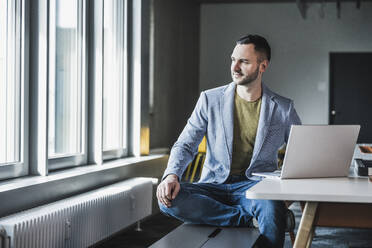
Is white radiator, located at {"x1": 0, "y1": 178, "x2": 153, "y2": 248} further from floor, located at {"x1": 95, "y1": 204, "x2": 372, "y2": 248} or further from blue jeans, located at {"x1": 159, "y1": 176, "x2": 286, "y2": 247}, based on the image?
blue jeans, located at {"x1": 159, "y1": 176, "x2": 286, "y2": 247}

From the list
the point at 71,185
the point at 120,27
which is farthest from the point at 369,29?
the point at 71,185

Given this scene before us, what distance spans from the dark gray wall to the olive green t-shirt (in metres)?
4.55

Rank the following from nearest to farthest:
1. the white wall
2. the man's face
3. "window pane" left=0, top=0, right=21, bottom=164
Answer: the man's face → "window pane" left=0, top=0, right=21, bottom=164 → the white wall

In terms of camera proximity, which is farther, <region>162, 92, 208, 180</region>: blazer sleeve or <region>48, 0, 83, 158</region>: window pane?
<region>48, 0, 83, 158</region>: window pane

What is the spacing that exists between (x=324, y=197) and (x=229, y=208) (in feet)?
2.82

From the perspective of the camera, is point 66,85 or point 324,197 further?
point 66,85

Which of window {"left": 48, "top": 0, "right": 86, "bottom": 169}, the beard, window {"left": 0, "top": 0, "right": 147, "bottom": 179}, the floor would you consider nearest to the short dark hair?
the beard

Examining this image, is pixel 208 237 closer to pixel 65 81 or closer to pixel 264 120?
pixel 264 120

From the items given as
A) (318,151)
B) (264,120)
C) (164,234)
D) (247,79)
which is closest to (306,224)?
(318,151)

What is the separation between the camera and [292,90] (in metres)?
10.5

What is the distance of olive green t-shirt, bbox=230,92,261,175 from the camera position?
2934 millimetres

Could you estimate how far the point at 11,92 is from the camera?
3.46 meters

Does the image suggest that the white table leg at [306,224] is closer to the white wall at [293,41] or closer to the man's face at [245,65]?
the man's face at [245,65]

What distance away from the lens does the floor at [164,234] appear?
4.23 meters
